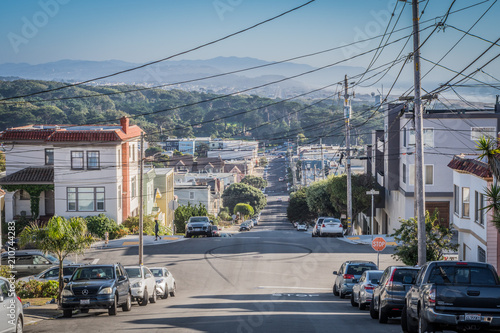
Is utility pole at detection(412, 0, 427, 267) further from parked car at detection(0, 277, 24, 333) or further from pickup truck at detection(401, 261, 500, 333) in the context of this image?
parked car at detection(0, 277, 24, 333)

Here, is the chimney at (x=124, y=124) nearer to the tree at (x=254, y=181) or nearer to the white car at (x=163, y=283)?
the white car at (x=163, y=283)

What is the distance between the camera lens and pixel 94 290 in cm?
2058

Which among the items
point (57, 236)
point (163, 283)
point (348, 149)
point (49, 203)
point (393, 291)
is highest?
point (348, 149)

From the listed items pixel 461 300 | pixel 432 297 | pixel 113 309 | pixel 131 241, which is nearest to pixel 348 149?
pixel 131 241

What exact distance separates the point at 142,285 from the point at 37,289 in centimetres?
521

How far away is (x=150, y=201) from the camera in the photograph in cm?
7062

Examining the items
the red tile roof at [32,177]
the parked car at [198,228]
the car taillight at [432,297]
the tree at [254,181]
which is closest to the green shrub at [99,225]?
the red tile roof at [32,177]

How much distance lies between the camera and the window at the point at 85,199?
53656 mm

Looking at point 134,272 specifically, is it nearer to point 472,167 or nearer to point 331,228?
point 472,167

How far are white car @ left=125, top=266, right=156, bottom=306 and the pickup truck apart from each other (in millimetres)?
13037

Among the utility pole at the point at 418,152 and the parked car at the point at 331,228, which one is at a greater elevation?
the utility pole at the point at 418,152

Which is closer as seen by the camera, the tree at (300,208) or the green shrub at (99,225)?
the green shrub at (99,225)

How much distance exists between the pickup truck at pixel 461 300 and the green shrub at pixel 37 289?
17.4 metres

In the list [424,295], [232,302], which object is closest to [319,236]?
[232,302]
